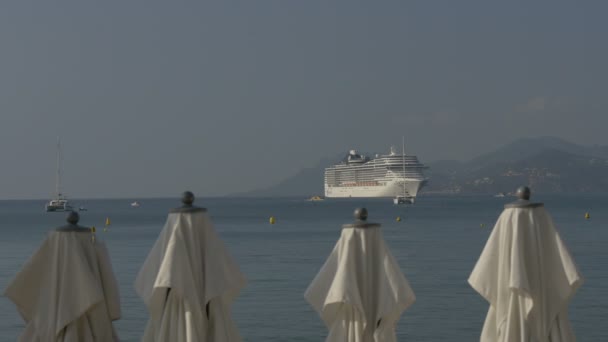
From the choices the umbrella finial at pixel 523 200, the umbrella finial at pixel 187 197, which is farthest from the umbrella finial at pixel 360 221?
the umbrella finial at pixel 187 197

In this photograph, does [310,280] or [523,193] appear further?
[310,280]

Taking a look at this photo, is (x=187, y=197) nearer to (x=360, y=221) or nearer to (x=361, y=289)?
(x=360, y=221)

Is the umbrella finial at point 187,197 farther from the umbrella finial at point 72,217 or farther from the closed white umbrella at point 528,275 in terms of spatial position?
the closed white umbrella at point 528,275

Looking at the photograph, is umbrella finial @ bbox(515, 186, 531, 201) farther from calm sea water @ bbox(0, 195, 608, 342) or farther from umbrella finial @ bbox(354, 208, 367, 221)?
calm sea water @ bbox(0, 195, 608, 342)

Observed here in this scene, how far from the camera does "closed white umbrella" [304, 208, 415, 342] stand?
7895 millimetres

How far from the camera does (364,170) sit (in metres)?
196

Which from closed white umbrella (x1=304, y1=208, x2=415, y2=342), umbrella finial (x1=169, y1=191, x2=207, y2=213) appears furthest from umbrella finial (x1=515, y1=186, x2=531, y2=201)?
umbrella finial (x1=169, y1=191, x2=207, y2=213)

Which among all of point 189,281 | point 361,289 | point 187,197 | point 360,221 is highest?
point 187,197

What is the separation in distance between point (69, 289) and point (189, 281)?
95 centimetres

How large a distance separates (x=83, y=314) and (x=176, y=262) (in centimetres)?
86

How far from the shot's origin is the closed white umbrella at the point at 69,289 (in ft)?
25.6

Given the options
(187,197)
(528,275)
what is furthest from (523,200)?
(187,197)

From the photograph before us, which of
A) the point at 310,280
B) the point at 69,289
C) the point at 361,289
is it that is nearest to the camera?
the point at 69,289

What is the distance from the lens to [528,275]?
7.86 metres
